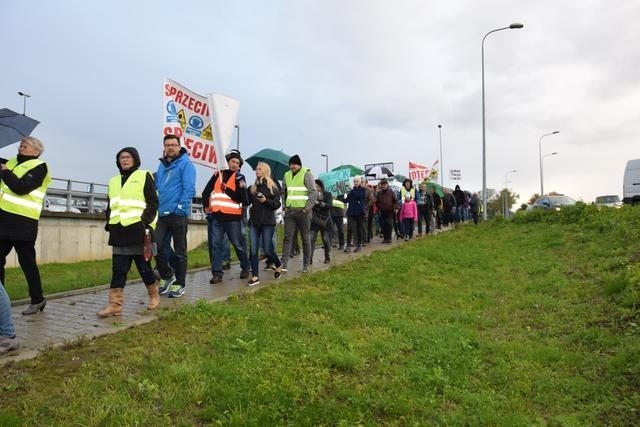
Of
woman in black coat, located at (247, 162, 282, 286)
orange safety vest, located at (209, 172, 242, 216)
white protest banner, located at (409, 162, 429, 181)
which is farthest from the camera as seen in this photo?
white protest banner, located at (409, 162, 429, 181)

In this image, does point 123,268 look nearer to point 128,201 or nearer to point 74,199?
point 128,201

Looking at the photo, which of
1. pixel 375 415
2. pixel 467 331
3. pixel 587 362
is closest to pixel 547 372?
pixel 587 362

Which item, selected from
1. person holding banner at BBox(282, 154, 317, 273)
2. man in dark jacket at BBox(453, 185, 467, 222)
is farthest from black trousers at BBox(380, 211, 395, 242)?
man in dark jacket at BBox(453, 185, 467, 222)

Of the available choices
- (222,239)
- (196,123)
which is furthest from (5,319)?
(196,123)

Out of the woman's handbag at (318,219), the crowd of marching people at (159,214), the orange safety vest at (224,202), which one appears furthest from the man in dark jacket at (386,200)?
the orange safety vest at (224,202)

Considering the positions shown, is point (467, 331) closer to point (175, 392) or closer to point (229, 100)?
point (175, 392)

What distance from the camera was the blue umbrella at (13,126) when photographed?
588 centimetres

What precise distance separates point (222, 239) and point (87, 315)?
8.15 ft

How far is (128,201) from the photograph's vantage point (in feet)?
18.9

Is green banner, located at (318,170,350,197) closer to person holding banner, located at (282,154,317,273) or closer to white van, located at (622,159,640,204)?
person holding banner, located at (282,154,317,273)

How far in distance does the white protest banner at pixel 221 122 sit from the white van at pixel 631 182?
68.8 feet

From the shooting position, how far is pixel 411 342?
215 inches

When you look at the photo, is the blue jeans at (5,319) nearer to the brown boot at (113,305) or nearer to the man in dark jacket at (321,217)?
the brown boot at (113,305)

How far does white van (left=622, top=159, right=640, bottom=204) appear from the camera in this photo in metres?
23.1
